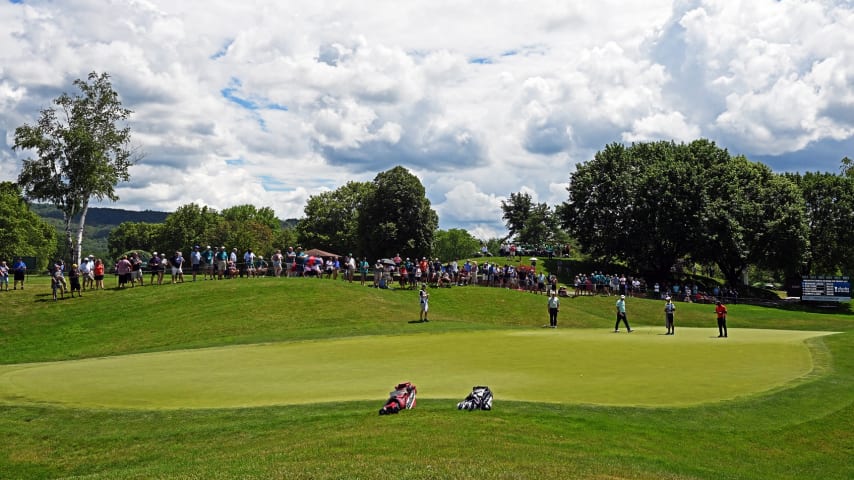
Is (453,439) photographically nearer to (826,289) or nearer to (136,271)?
(136,271)

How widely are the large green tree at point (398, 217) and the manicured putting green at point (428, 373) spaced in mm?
53497

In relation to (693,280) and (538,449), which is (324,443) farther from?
(693,280)

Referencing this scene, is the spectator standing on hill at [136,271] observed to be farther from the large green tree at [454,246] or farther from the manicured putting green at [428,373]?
the large green tree at [454,246]

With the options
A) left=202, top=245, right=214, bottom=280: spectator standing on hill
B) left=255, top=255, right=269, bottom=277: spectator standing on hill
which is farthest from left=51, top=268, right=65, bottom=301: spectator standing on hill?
left=255, top=255, right=269, bottom=277: spectator standing on hill

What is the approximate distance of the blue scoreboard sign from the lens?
215 ft

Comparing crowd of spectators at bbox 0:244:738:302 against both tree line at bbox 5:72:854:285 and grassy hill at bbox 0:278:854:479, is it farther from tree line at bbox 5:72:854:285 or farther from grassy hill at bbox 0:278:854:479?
grassy hill at bbox 0:278:854:479

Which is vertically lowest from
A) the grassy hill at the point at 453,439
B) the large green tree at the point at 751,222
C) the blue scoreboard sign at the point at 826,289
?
the grassy hill at the point at 453,439

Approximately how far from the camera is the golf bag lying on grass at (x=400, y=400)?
15.0m

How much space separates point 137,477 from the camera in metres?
11.1

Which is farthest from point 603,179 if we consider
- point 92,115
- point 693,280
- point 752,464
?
point 752,464

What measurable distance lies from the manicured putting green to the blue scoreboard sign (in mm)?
41934

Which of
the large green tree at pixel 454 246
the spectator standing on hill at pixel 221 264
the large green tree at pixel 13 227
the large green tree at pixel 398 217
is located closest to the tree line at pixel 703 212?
the large green tree at pixel 398 217

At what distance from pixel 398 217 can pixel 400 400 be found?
69993 millimetres

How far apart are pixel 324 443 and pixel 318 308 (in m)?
28.7
